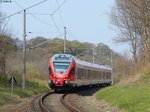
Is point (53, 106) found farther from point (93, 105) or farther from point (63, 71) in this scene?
point (63, 71)

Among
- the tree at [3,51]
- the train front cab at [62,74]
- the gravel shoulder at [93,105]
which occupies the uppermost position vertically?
the tree at [3,51]

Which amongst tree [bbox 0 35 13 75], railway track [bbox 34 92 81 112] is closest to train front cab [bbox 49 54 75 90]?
railway track [bbox 34 92 81 112]

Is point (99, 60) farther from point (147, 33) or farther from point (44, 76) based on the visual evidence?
point (147, 33)

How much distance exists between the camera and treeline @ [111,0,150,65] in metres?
43.9

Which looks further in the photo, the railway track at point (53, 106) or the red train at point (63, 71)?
the red train at point (63, 71)

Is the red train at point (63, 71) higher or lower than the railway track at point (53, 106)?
higher

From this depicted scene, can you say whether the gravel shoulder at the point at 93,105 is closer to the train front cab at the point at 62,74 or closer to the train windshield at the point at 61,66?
the train front cab at the point at 62,74

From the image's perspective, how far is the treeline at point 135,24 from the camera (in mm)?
43938

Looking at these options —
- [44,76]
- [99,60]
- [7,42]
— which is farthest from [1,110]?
[99,60]

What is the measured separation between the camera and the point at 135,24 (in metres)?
53.3

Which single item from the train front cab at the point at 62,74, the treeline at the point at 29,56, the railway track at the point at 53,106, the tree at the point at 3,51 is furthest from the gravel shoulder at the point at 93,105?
the tree at the point at 3,51

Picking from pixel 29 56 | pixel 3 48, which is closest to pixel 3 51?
pixel 3 48

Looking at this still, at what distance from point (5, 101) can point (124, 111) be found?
33.5 ft

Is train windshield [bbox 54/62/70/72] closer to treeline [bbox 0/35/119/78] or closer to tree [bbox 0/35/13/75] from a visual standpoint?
treeline [bbox 0/35/119/78]
